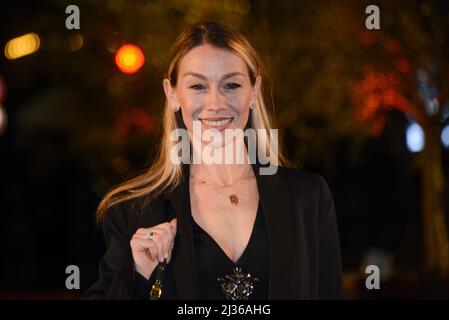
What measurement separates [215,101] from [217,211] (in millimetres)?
474

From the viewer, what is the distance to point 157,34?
1107 cm

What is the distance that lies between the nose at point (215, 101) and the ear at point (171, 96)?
233 mm

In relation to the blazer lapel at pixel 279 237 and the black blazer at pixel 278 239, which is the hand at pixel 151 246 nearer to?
the black blazer at pixel 278 239

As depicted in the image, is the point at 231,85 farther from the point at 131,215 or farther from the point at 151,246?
the point at 151,246

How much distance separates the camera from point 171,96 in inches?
144

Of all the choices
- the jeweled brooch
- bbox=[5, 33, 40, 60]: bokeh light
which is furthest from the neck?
bbox=[5, 33, 40, 60]: bokeh light

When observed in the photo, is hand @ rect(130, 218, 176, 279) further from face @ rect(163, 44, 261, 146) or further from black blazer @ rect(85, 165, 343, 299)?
face @ rect(163, 44, 261, 146)

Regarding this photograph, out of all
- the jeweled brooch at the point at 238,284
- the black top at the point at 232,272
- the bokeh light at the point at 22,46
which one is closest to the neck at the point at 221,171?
the black top at the point at 232,272

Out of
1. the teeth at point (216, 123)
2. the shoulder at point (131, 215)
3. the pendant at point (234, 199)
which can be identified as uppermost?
the teeth at point (216, 123)

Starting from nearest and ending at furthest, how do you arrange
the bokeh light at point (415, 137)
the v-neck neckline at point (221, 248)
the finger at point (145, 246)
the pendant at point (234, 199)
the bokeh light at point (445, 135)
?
1. the finger at point (145, 246)
2. the v-neck neckline at point (221, 248)
3. the pendant at point (234, 199)
4. the bokeh light at point (445, 135)
5. the bokeh light at point (415, 137)

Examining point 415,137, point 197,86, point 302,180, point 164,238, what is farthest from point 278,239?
point 415,137

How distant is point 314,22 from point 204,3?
149cm

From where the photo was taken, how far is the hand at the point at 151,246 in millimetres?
3037

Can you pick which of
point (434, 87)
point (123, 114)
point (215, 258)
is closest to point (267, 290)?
point (215, 258)
